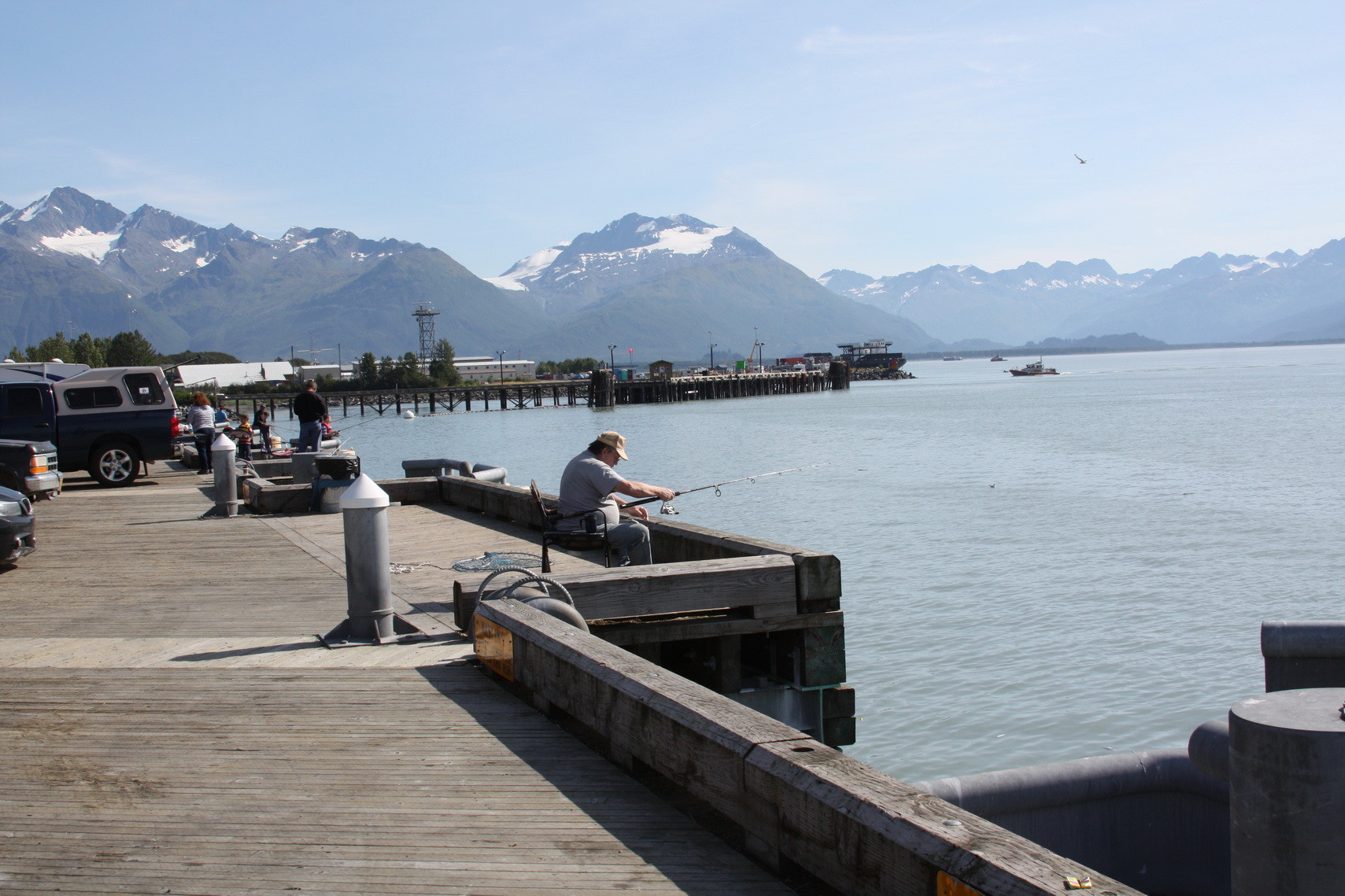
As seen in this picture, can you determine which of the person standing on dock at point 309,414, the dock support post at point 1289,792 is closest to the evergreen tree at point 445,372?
the person standing on dock at point 309,414

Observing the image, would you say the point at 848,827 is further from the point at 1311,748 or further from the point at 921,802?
the point at 1311,748

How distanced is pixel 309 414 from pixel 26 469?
514 cm

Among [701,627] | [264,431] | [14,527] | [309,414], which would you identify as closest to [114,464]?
[309,414]

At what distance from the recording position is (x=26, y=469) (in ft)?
54.6

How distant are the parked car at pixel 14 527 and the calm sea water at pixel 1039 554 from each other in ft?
29.6

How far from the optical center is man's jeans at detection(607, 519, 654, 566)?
29.7ft

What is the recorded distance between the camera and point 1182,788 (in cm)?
753

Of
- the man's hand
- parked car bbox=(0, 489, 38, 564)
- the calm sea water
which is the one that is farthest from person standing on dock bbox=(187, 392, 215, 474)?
the man's hand

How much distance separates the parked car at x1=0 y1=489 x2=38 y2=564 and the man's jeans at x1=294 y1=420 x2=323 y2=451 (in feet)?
30.7

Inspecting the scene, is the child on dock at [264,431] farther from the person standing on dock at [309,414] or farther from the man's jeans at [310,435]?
the person standing on dock at [309,414]

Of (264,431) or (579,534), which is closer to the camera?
(579,534)

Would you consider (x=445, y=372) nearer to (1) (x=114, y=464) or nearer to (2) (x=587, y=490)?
(1) (x=114, y=464)

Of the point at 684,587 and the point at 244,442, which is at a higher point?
the point at 244,442

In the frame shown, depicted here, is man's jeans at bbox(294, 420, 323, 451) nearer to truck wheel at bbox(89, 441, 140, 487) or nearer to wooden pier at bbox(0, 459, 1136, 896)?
truck wheel at bbox(89, 441, 140, 487)
